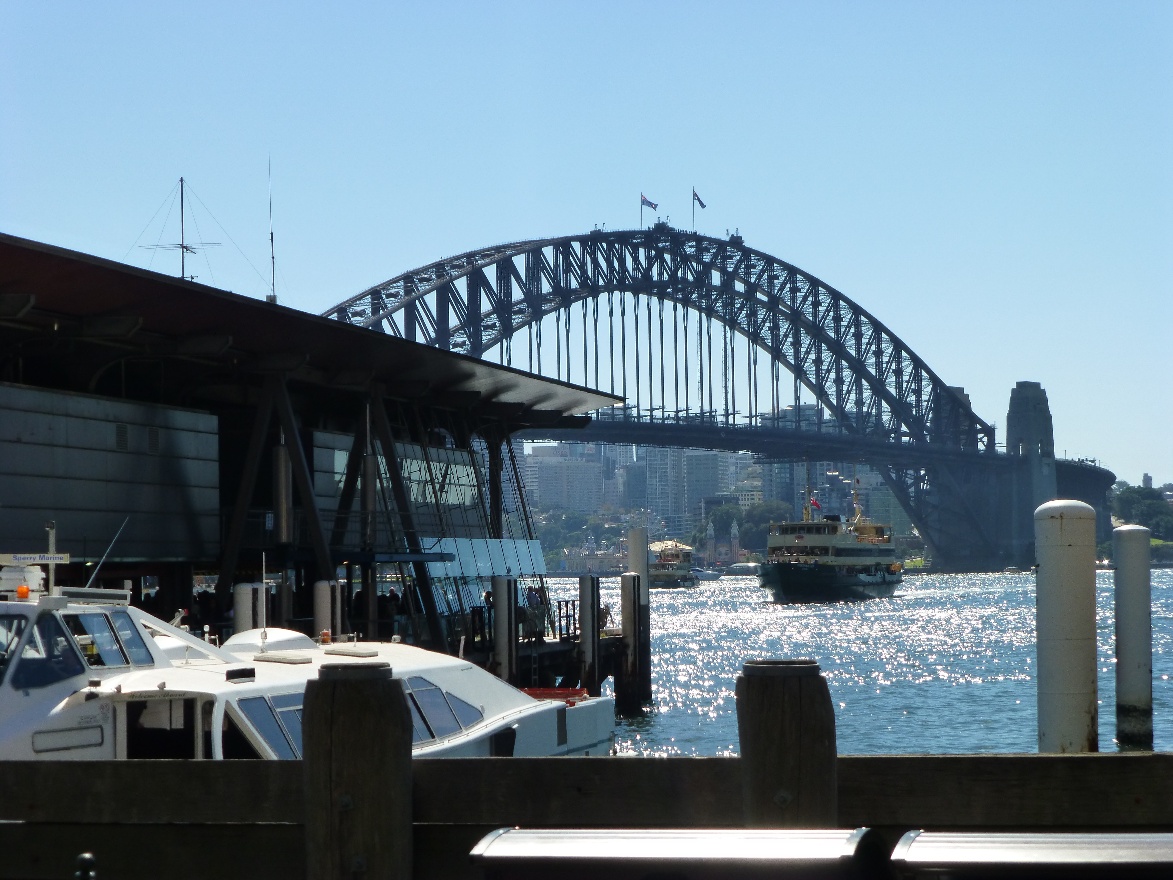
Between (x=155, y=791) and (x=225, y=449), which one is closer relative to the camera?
(x=155, y=791)

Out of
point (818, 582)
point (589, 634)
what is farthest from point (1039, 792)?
point (818, 582)

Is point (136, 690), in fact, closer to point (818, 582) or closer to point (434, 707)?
point (434, 707)

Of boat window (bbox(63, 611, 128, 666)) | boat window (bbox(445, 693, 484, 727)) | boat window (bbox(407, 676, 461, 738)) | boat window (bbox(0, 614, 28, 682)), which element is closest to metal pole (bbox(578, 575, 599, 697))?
boat window (bbox(445, 693, 484, 727))

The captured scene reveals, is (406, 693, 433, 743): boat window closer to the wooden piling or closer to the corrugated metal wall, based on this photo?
the wooden piling

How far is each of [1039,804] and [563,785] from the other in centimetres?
165

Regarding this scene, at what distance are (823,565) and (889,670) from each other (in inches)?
2060

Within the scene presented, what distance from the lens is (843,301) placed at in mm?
151625

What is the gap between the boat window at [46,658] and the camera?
10.2 metres

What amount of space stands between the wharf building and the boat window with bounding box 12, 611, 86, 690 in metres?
12.9

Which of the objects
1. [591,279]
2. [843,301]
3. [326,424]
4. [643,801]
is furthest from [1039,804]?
[843,301]

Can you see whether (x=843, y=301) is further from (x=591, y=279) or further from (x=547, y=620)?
(x=547, y=620)

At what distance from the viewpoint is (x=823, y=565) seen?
101500 mm

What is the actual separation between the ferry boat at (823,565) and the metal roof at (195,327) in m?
Result: 66.3

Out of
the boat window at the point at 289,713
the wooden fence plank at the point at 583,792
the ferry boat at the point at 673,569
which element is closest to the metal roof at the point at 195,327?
the boat window at the point at 289,713
